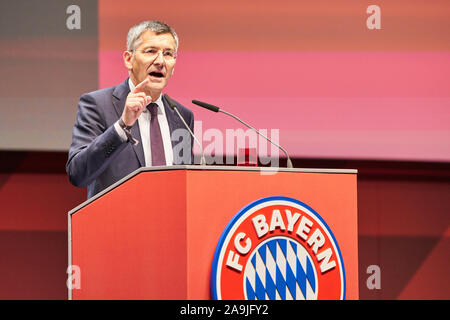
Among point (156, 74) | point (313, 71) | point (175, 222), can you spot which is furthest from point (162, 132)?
point (313, 71)

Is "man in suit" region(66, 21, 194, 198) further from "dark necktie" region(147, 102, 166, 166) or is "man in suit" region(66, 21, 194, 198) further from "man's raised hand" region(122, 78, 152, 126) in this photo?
"man's raised hand" region(122, 78, 152, 126)

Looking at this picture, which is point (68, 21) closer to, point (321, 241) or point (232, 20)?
point (232, 20)

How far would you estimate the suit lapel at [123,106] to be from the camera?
2.20m

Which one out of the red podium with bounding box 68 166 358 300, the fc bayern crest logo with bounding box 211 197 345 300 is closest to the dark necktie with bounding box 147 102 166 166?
the red podium with bounding box 68 166 358 300

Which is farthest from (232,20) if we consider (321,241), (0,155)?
(321,241)

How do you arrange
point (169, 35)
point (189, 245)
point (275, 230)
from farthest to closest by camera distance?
point (169, 35) → point (275, 230) → point (189, 245)

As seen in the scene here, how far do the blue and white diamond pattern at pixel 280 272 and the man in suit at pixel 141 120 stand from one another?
0.61 meters

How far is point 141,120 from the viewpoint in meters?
2.31

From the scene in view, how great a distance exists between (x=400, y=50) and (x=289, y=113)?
69 cm

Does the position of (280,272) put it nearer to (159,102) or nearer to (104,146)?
(104,146)

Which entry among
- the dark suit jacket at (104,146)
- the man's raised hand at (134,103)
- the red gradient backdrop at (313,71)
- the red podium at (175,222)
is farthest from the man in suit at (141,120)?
the red gradient backdrop at (313,71)

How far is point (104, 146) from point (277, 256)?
0.63 metres

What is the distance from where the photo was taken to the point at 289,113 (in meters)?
3.41

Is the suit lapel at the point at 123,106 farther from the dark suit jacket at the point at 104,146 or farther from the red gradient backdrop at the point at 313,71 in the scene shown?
the red gradient backdrop at the point at 313,71
